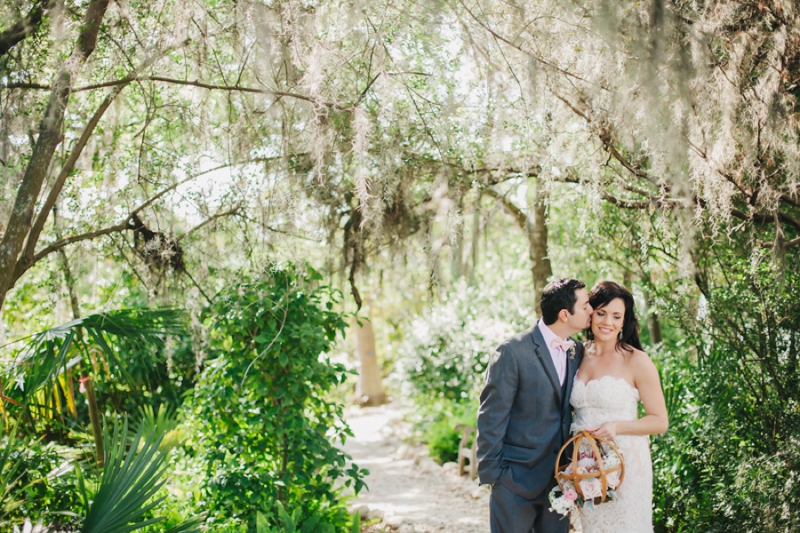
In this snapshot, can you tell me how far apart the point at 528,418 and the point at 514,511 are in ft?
1.34

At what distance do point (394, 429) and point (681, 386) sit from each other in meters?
6.16

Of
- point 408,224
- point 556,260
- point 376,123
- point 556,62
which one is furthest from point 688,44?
point 556,260

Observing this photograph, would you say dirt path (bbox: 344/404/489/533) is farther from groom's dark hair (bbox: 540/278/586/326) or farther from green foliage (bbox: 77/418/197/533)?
groom's dark hair (bbox: 540/278/586/326)

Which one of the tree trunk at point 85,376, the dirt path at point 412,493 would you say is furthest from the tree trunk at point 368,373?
the tree trunk at point 85,376

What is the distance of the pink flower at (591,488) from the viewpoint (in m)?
2.60

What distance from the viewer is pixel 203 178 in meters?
4.26

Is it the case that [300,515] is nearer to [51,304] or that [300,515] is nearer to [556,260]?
[51,304]

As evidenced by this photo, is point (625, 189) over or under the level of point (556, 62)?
under

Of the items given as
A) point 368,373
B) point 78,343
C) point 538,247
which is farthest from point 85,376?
point 368,373

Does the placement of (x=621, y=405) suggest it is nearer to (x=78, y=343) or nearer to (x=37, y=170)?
(x=78, y=343)

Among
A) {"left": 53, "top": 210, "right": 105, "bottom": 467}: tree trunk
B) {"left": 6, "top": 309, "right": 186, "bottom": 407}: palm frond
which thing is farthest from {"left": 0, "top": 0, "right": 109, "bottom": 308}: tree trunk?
{"left": 53, "top": 210, "right": 105, "bottom": 467}: tree trunk

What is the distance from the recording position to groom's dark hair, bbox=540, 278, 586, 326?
9.39 feet

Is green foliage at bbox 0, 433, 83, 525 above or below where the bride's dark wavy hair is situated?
below

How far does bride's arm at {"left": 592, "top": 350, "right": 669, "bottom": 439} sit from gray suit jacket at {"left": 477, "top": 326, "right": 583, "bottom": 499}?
0.74 feet
